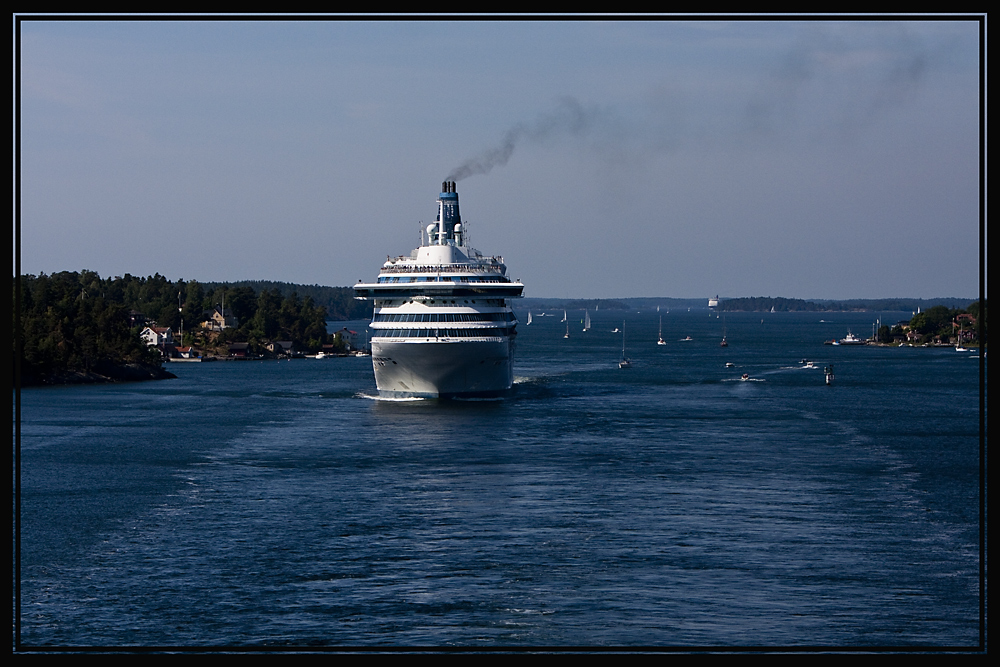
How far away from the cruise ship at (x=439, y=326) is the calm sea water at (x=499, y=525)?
84.0 inches

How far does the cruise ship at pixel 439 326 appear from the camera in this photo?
2766 inches

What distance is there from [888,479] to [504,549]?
20.6 metres

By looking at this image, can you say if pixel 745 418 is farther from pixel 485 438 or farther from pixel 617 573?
pixel 617 573

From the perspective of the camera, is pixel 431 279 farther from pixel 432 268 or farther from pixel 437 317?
pixel 437 317

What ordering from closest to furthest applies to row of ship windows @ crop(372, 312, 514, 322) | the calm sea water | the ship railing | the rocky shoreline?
the calm sea water < row of ship windows @ crop(372, 312, 514, 322) < the ship railing < the rocky shoreline

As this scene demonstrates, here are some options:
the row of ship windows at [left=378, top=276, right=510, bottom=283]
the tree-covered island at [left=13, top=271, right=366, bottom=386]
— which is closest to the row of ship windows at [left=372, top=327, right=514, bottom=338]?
the row of ship windows at [left=378, top=276, right=510, bottom=283]

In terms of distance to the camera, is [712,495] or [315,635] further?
[712,495]

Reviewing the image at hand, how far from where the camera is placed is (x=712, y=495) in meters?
42.4

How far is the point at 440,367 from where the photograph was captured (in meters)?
70.9

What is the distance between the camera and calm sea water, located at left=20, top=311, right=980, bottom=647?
26.8 meters

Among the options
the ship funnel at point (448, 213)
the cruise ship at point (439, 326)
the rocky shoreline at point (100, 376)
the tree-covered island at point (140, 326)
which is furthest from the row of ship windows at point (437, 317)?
the rocky shoreline at point (100, 376)

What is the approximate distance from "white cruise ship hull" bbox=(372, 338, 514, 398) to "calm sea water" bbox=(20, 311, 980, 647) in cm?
172

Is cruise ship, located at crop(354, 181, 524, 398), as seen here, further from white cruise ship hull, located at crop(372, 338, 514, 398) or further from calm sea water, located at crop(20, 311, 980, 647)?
calm sea water, located at crop(20, 311, 980, 647)
